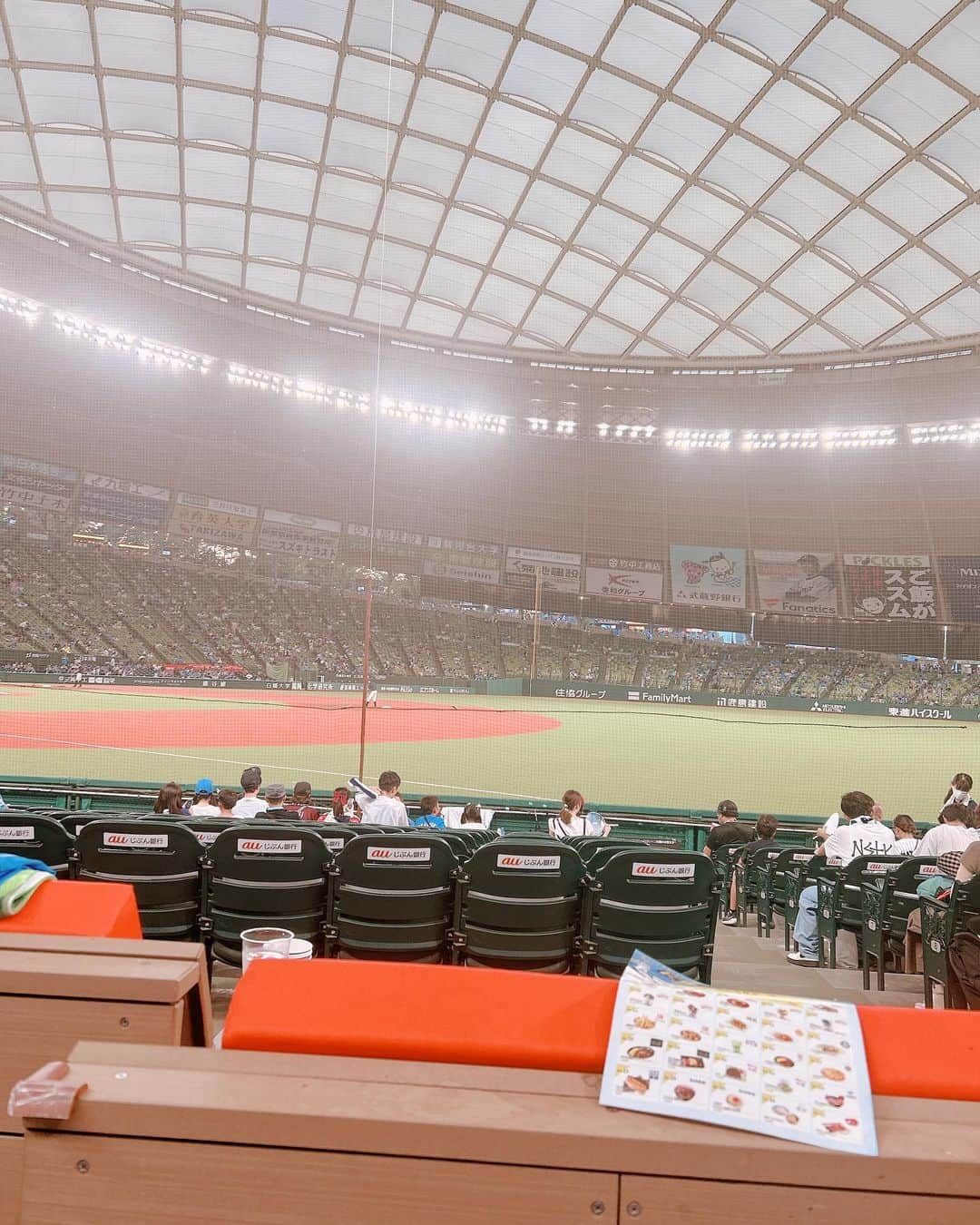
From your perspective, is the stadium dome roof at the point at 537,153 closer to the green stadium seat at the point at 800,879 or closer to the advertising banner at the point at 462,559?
the advertising banner at the point at 462,559

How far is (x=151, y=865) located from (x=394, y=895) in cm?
141

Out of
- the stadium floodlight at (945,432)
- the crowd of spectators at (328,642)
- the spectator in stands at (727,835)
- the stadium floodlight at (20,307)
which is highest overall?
the stadium floodlight at (20,307)

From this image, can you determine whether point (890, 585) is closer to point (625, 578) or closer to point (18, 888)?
point (625, 578)

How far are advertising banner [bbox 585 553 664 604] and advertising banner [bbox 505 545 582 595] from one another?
0.72 metres

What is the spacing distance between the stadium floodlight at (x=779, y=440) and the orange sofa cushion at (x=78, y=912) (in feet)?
147

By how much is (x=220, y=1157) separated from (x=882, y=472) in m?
47.3

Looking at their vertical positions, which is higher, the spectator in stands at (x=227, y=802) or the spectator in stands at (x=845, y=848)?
the spectator in stands at (x=227, y=802)

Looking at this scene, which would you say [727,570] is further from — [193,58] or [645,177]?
[193,58]

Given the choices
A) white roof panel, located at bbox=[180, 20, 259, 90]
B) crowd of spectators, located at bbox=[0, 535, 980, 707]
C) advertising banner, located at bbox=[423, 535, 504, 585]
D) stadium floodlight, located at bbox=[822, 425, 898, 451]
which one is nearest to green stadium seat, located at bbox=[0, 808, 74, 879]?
white roof panel, located at bbox=[180, 20, 259, 90]

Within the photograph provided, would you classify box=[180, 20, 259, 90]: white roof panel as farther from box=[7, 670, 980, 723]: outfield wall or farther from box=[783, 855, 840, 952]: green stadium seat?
box=[783, 855, 840, 952]: green stadium seat

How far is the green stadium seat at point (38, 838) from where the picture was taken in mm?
4730

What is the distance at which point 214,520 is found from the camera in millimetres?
39375

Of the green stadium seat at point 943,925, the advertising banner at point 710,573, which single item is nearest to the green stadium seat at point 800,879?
the green stadium seat at point 943,925

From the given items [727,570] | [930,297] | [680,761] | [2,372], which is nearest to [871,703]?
[727,570]
